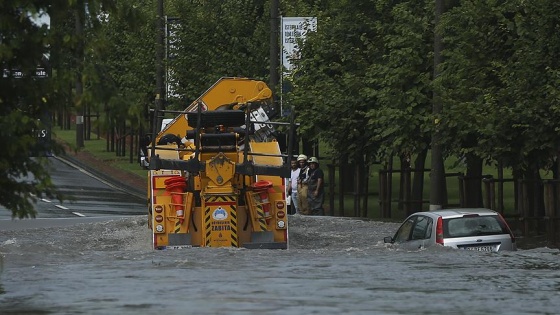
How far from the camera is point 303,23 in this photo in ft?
121

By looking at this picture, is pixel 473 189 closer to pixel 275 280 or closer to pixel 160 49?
pixel 275 280

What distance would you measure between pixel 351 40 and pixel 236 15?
375 inches

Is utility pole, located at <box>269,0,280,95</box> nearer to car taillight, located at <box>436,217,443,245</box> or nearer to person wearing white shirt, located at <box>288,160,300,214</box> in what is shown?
person wearing white shirt, located at <box>288,160,300,214</box>

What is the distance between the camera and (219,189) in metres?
22.7

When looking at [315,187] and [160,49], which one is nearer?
[315,187]

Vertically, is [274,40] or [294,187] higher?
[274,40]

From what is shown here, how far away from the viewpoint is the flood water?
15.2 meters

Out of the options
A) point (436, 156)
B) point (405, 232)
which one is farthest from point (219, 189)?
point (436, 156)

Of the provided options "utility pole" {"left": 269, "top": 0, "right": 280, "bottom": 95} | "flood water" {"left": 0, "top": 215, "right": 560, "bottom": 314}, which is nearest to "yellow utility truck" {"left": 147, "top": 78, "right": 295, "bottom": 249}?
"flood water" {"left": 0, "top": 215, "right": 560, "bottom": 314}

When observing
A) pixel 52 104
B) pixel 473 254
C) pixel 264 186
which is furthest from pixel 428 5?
pixel 52 104

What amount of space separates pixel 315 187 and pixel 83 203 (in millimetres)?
8814

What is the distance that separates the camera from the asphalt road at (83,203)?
1377 inches

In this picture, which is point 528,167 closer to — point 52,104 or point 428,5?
point 428,5

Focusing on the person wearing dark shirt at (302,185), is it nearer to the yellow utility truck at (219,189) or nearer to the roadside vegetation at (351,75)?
the roadside vegetation at (351,75)
